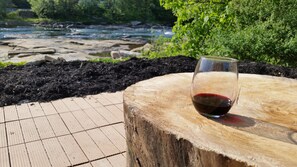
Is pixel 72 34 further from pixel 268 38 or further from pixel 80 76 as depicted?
pixel 268 38

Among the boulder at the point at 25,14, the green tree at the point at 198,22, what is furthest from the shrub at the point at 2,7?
the green tree at the point at 198,22

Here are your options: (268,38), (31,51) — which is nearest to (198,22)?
(268,38)

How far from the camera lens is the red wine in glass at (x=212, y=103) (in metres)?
1.09

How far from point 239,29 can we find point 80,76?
3.26 metres

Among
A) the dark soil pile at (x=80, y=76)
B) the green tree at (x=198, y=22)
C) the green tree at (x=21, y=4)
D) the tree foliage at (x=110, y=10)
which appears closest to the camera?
the dark soil pile at (x=80, y=76)

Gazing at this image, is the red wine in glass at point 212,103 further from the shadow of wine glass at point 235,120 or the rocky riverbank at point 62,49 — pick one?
the rocky riverbank at point 62,49

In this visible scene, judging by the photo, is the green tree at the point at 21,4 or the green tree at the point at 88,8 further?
the green tree at the point at 21,4

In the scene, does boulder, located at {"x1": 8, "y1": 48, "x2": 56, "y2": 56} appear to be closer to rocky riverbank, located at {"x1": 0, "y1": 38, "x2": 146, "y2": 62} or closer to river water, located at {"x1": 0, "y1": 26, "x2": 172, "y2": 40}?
rocky riverbank, located at {"x1": 0, "y1": 38, "x2": 146, "y2": 62}

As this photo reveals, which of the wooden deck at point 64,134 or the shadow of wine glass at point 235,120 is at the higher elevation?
the shadow of wine glass at point 235,120

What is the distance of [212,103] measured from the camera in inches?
43.0

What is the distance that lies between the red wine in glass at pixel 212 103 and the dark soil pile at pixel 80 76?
94.0 inches

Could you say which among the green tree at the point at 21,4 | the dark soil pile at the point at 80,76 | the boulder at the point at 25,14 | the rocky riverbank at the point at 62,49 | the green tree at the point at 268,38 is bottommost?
the rocky riverbank at the point at 62,49

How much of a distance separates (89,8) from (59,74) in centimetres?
2506

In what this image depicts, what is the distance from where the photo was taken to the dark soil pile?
3.26 meters
